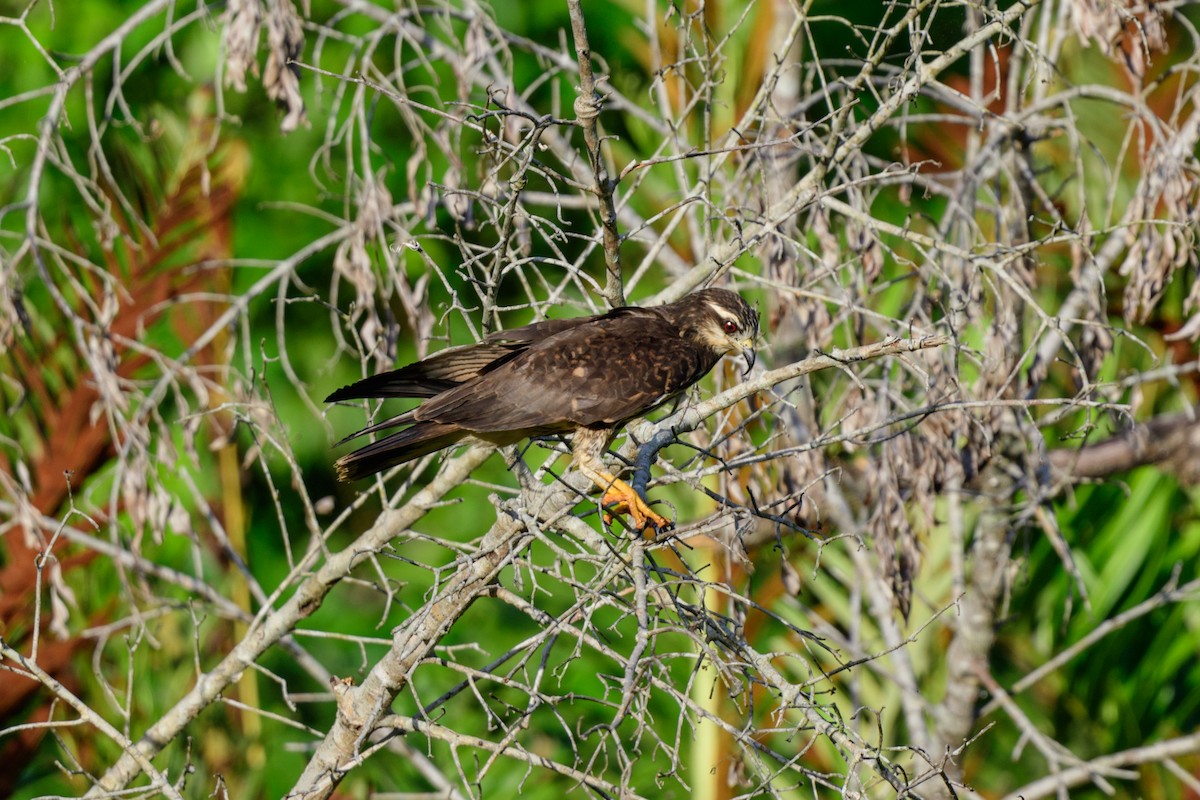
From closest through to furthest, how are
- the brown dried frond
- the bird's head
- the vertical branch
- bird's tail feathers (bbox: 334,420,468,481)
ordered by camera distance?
the vertical branch < bird's tail feathers (bbox: 334,420,468,481) < the bird's head < the brown dried frond

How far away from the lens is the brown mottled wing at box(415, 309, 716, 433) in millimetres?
3459

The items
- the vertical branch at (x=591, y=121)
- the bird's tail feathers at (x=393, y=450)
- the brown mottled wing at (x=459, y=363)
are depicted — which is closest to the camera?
the vertical branch at (x=591, y=121)

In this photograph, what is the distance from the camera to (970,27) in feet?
13.1

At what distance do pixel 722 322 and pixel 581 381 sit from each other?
20.2 inches

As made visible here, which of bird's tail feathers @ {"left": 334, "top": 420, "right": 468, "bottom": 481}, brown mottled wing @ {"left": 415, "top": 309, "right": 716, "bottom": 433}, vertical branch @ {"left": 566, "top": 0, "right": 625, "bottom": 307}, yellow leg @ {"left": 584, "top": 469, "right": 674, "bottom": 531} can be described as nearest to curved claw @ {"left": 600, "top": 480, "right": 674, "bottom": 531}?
yellow leg @ {"left": 584, "top": 469, "right": 674, "bottom": 531}

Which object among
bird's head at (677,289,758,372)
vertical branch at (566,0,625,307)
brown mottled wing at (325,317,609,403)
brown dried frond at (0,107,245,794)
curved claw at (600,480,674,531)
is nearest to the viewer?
vertical branch at (566,0,625,307)

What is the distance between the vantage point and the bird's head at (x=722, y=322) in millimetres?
3762

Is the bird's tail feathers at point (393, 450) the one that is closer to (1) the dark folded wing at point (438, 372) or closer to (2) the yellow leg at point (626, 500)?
(1) the dark folded wing at point (438, 372)

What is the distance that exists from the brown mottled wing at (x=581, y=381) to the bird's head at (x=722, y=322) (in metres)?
0.07

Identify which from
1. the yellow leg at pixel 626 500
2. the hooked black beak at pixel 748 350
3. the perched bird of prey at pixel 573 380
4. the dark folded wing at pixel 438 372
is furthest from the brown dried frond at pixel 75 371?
the hooked black beak at pixel 748 350

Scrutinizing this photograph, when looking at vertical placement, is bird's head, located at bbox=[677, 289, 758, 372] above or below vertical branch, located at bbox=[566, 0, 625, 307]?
below

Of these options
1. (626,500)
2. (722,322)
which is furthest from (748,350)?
(626,500)

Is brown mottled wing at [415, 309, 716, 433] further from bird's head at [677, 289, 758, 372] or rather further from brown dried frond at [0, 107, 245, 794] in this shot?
brown dried frond at [0, 107, 245, 794]

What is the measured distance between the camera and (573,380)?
11.8 ft
